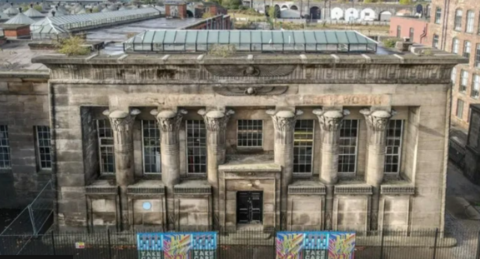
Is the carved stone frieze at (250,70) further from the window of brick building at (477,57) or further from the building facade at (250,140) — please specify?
the window of brick building at (477,57)

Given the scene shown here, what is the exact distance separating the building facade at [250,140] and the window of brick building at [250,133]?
0.19 ft

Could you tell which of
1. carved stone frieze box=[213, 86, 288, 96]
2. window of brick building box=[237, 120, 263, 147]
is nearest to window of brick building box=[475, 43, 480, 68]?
window of brick building box=[237, 120, 263, 147]

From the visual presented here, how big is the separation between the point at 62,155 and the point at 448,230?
22.6 m

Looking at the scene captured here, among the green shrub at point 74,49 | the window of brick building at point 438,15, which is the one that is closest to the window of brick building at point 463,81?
the window of brick building at point 438,15

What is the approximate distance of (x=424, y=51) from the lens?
1141 inches

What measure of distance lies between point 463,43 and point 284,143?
40546mm

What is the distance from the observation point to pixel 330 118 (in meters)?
27.5

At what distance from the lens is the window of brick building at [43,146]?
32.3 metres

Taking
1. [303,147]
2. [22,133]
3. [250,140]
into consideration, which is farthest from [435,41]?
[22,133]

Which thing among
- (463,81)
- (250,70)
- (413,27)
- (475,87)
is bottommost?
(475,87)

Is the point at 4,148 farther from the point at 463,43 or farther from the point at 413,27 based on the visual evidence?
the point at 413,27

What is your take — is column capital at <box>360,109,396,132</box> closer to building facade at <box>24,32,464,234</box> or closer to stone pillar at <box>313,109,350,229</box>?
building facade at <box>24,32,464,234</box>

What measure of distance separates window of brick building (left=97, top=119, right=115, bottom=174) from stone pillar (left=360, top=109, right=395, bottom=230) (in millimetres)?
14262

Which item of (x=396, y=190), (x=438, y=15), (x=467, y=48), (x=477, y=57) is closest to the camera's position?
(x=396, y=190)
